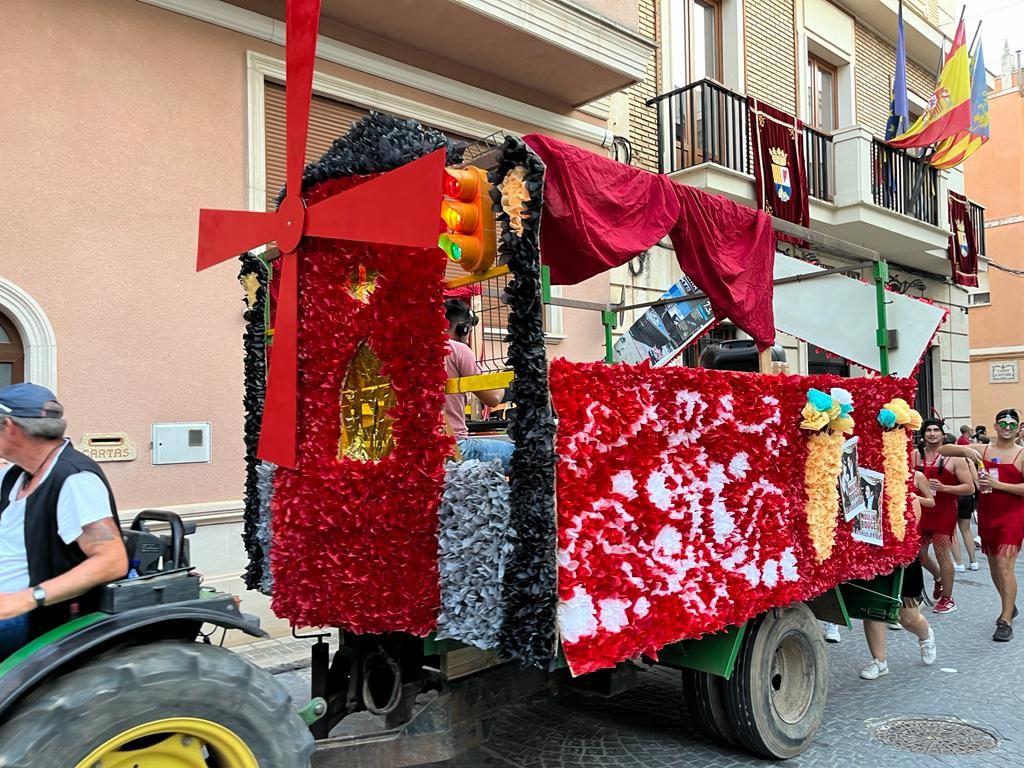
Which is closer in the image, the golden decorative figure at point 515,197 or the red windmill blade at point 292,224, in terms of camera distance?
the golden decorative figure at point 515,197

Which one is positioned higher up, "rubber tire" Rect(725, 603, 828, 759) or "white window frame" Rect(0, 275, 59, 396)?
"white window frame" Rect(0, 275, 59, 396)

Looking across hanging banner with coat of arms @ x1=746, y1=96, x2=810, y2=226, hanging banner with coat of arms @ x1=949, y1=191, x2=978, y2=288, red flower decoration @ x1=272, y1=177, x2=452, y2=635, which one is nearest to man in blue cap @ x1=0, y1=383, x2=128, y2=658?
red flower decoration @ x1=272, y1=177, x2=452, y2=635

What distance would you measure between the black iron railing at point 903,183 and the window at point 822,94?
3.89 feet

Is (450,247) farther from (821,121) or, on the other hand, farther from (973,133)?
(973,133)

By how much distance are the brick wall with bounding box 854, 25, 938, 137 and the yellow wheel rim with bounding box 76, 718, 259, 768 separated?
49.9ft

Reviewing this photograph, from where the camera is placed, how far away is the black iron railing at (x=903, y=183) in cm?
1339

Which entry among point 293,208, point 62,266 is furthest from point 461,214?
point 62,266

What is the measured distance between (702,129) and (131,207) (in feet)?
24.8

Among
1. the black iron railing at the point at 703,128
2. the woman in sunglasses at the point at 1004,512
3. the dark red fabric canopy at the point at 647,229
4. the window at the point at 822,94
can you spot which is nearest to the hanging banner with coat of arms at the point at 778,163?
the black iron railing at the point at 703,128

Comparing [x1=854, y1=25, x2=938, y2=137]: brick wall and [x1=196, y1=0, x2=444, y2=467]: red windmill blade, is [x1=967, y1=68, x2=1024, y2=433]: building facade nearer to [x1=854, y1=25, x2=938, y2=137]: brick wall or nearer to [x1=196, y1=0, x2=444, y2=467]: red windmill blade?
[x1=854, y1=25, x2=938, y2=137]: brick wall

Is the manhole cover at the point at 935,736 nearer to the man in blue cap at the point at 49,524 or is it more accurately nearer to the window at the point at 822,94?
the man in blue cap at the point at 49,524

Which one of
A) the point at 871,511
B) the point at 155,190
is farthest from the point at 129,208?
the point at 871,511

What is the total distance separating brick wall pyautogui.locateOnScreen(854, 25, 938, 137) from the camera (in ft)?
48.5

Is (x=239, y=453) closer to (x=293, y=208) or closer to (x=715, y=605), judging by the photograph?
(x=293, y=208)
